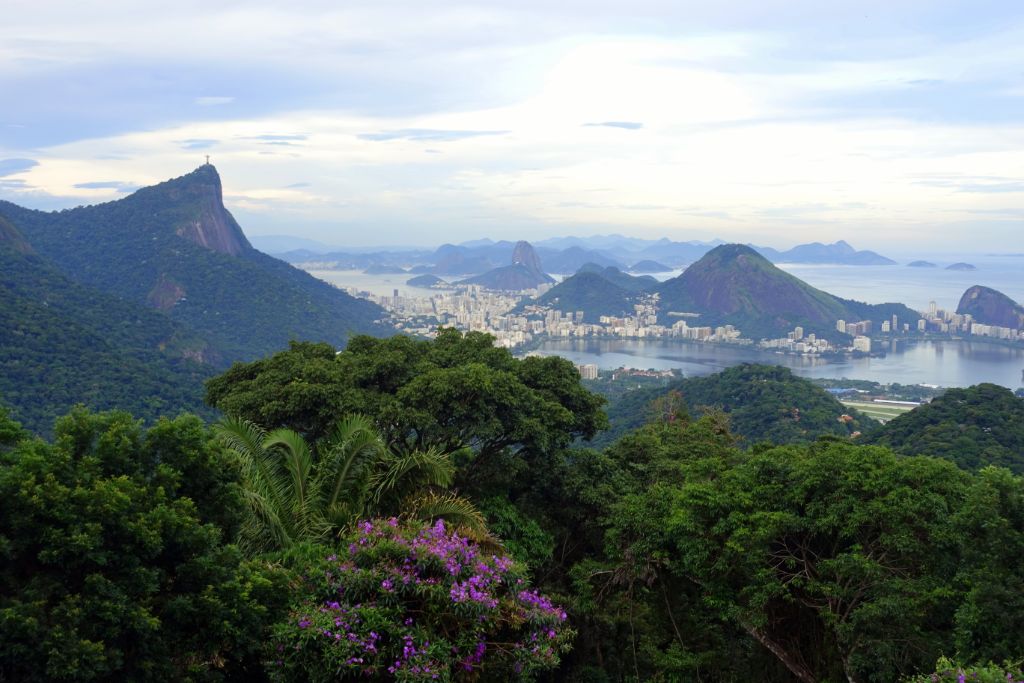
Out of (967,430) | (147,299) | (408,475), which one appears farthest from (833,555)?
(147,299)

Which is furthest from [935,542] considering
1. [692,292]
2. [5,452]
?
[692,292]

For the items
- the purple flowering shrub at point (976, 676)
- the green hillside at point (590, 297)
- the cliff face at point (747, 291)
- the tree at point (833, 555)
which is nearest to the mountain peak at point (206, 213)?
the green hillside at point (590, 297)

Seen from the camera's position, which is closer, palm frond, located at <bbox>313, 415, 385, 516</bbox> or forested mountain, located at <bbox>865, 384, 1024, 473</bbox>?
palm frond, located at <bbox>313, 415, 385, 516</bbox>

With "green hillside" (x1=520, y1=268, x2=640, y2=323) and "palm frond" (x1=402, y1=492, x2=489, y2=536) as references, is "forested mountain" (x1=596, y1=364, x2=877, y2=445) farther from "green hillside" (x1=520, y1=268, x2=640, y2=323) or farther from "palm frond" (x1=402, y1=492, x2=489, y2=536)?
"green hillside" (x1=520, y1=268, x2=640, y2=323)

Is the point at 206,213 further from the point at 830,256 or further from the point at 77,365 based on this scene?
the point at 830,256

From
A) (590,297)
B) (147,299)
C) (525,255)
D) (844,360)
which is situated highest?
(525,255)

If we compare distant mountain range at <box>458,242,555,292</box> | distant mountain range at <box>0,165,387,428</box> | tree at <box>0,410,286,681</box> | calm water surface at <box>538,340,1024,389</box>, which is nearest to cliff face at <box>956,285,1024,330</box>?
calm water surface at <box>538,340,1024,389</box>

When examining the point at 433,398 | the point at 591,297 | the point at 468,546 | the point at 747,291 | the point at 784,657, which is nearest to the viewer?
the point at 468,546
